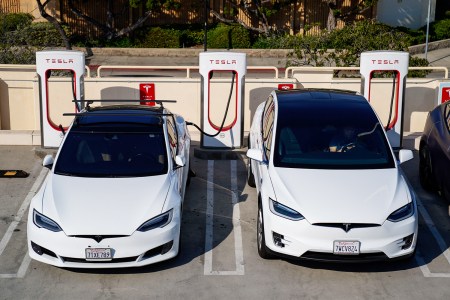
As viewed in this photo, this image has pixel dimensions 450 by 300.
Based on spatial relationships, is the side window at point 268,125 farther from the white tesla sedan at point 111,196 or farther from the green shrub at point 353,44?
the green shrub at point 353,44

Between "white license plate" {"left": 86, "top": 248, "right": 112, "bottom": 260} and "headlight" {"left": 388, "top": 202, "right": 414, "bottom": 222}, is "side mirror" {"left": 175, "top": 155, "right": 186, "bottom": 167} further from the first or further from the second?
"headlight" {"left": 388, "top": 202, "right": 414, "bottom": 222}

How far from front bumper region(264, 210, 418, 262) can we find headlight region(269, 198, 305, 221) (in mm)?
53

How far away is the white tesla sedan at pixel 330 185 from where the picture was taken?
808cm

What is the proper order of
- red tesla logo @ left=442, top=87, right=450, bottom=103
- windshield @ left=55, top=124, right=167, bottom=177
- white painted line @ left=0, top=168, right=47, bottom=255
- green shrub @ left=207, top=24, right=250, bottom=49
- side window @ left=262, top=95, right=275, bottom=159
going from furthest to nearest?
green shrub @ left=207, top=24, right=250, bottom=49 → red tesla logo @ left=442, top=87, right=450, bottom=103 → side window @ left=262, top=95, right=275, bottom=159 → white painted line @ left=0, top=168, right=47, bottom=255 → windshield @ left=55, top=124, right=167, bottom=177

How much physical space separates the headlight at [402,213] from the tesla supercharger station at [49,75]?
6.09 meters

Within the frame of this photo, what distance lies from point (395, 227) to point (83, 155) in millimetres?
3890

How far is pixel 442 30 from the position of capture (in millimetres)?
31000

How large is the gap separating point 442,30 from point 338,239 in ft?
82.0

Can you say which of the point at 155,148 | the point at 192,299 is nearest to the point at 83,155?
the point at 155,148

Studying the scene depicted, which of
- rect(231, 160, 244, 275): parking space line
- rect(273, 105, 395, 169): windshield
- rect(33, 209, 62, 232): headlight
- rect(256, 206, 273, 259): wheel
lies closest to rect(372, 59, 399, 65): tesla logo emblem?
rect(273, 105, 395, 169): windshield

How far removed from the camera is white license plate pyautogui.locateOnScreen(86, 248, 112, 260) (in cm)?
799

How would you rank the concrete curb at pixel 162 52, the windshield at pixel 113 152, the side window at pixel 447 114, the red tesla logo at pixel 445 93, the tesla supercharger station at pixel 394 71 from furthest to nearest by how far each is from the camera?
the concrete curb at pixel 162 52 < the red tesla logo at pixel 445 93 < the tesla supercharger station at pixel 394 71 < the side window at pixel 447 114 < the windshield at pixel 113 152

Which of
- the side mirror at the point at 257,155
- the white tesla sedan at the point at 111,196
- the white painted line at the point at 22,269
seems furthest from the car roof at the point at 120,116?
the white painted line at the point at 22,269

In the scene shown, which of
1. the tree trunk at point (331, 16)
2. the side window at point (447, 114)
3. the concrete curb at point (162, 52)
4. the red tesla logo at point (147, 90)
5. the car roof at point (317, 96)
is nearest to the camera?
the car roof at point (317, 96)
